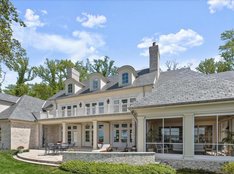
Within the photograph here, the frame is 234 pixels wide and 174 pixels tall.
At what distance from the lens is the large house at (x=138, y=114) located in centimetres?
1573

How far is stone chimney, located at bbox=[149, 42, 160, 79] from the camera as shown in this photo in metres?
25.7

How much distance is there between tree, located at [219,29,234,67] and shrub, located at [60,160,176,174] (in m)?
27.6

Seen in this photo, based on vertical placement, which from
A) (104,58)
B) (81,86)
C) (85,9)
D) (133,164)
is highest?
(104,58)

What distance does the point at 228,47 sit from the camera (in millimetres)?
38344

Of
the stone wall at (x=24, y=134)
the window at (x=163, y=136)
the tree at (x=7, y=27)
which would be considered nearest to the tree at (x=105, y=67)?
the stone wall at (x=24, y=134)

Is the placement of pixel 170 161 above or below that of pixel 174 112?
below

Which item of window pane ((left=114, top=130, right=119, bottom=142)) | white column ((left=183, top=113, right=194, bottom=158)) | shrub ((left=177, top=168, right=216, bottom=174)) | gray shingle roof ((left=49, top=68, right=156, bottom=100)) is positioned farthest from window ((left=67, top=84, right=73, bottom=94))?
shrub ((left=177, top=168, right=216, bottom=174))

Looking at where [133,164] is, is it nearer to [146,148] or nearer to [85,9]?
[146,148]

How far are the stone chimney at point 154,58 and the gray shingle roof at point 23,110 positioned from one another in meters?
14.6

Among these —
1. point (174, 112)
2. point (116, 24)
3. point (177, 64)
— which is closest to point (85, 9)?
point (116, 24)

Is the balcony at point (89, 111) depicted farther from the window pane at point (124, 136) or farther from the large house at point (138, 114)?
the window pane at point (124, 136)

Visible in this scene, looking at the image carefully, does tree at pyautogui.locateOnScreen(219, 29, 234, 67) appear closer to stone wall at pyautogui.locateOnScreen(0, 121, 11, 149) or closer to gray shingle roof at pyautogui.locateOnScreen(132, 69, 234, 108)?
gray shingle roof at pyautogui.locateOnScreen(132, 69, 234, 108)

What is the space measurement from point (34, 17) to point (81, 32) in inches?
503

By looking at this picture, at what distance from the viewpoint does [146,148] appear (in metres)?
17.6
